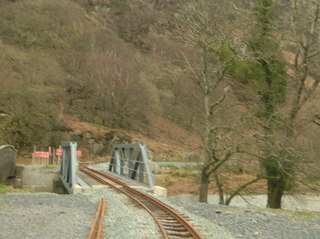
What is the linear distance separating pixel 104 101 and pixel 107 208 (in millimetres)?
44383

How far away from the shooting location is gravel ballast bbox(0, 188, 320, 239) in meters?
9.51

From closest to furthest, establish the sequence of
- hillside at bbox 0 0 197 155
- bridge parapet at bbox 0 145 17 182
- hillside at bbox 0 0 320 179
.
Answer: hillside at bbox 0 0 320 179
bridge parapet at bbox 0 145 17 182
hillside at bbox 0 0 197 155

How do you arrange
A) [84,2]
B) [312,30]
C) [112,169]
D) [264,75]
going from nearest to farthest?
[312,30], [264,75], [112,169], [84,2]

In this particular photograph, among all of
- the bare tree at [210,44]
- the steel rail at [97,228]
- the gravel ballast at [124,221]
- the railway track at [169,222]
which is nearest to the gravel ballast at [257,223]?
the gravel ballast at [124,221]

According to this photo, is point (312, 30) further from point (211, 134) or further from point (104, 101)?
point (104, 101)

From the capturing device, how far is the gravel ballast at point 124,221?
9.51m

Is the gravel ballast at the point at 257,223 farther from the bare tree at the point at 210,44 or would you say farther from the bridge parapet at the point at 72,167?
the bridge parapet at the point at 72,167

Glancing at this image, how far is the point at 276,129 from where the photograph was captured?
62.6ft

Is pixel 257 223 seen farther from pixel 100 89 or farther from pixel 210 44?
pixel 100 89

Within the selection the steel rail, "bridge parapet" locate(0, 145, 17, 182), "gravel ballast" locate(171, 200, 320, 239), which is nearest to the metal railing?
"gravel ballast" locate(171, 200, 320, 239)

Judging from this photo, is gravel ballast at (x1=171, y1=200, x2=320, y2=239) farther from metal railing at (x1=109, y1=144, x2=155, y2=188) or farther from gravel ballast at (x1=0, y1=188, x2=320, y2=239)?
metal railing at (x1=109, y1=144, x2=155, y2=188)

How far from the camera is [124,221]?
10.8 metres

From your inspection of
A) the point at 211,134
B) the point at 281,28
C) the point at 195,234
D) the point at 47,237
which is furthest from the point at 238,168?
the point at 47,237

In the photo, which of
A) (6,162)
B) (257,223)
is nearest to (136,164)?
(6,162)
